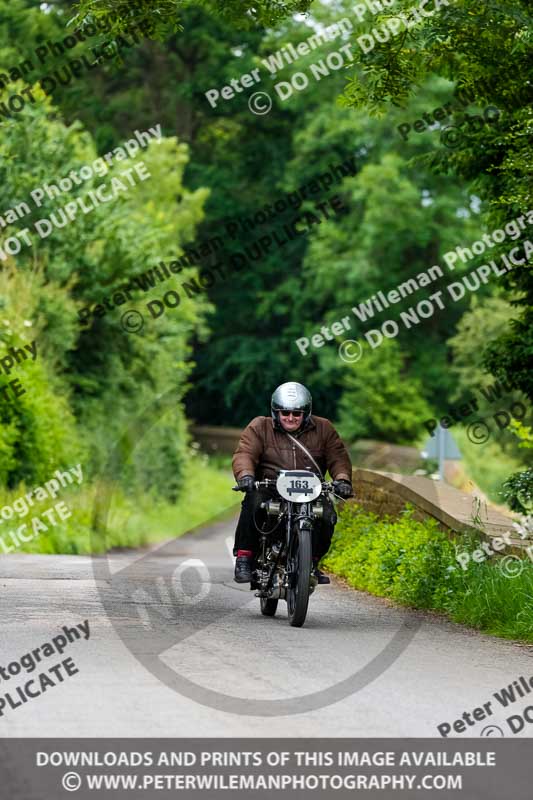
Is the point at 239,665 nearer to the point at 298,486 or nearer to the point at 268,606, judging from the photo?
the point at 298,486

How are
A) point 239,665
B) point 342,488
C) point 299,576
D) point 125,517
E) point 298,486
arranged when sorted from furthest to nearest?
point 125,517
point 342,488
point 298,486
point 299,576
point 239,665

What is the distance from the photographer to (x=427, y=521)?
15.8 meters

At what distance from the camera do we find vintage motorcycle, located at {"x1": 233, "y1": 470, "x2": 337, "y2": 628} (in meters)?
11.7

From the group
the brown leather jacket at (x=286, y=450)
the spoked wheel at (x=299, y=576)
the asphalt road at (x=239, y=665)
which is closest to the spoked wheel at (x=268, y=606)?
the asphalt road at (x=239, y=665)

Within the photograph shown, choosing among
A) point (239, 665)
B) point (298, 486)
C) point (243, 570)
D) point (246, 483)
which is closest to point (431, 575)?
point (243, 570)

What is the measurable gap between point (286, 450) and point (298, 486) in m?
0.63

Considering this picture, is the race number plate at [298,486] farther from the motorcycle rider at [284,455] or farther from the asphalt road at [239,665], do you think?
the asphalt road at [239,665]

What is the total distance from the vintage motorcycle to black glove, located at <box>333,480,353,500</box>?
6cm

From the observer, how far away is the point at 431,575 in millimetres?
13867

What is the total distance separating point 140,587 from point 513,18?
6.31 m

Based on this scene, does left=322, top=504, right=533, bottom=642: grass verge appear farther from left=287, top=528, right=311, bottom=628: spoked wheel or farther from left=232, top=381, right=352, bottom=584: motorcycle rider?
left=287, top=528, right=311, bottom=628: spoked wheel

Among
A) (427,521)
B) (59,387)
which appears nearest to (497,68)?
(427,521)

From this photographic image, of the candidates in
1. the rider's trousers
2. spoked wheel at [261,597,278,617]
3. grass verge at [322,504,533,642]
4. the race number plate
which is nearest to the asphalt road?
spoked wheel at [261,597,278,617]
